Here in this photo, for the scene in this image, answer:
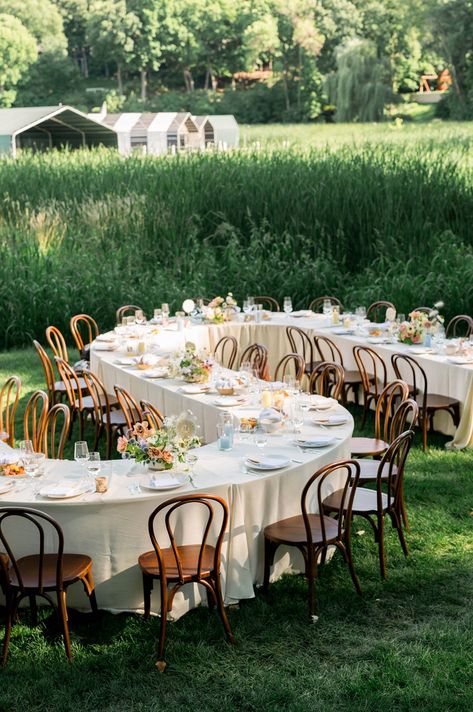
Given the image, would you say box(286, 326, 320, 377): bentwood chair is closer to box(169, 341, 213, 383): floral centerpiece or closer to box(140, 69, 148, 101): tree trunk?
box(169, 341, 213, 383): floral centerpiece

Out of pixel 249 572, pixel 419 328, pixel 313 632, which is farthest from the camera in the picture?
pixel 419 328

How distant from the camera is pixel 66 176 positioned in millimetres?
16734

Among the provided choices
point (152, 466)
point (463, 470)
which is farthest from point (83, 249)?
point (152, 466)

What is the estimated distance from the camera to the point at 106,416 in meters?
7.72

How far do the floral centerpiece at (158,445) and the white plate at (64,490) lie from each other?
1.00 ft

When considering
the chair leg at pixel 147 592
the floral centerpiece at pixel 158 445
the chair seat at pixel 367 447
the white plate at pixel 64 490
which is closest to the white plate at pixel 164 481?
the floral centerpiece at pixel 158 445

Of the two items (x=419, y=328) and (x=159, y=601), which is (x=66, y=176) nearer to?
(x=419, y=328)

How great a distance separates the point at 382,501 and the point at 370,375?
3611 mm

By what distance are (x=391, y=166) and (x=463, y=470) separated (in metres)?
8.19

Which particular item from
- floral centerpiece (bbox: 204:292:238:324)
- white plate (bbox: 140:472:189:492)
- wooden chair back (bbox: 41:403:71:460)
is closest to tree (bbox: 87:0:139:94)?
floral centerpiece (bbox: 204:292:238:324)

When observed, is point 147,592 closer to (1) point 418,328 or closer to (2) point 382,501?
(2) point 382,501

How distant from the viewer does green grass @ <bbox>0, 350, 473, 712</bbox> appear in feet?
14.1

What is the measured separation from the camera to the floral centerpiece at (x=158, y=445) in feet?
17.3

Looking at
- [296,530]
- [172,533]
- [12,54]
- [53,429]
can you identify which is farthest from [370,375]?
[12,54]
